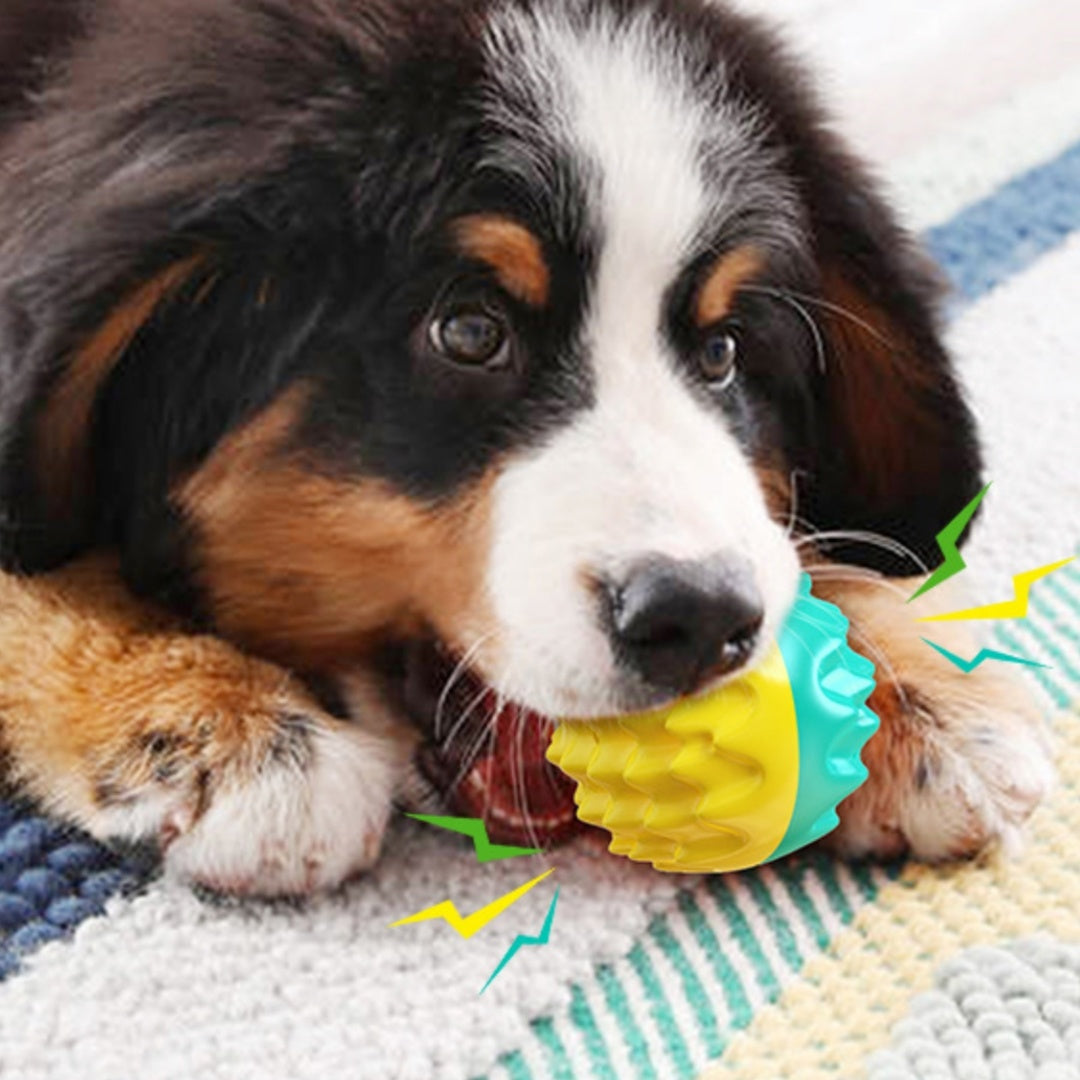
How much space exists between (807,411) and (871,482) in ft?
0.44

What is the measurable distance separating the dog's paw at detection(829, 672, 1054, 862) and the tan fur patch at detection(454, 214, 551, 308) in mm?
498

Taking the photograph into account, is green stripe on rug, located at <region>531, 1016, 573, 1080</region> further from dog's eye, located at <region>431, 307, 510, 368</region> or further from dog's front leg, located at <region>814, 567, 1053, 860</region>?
dog's eye, located at <region>431, 307, 510, 368</region>

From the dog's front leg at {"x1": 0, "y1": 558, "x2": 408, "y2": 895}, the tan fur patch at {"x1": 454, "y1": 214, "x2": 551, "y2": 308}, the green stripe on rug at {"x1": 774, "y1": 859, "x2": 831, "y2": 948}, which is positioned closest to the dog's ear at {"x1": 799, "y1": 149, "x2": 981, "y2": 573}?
the tan fur patch at {"x1": 454, "y1": 214, "x2": 551, "y2": 308}

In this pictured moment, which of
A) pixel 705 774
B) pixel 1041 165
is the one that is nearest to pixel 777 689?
pixel 705 774

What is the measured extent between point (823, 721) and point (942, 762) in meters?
0.21

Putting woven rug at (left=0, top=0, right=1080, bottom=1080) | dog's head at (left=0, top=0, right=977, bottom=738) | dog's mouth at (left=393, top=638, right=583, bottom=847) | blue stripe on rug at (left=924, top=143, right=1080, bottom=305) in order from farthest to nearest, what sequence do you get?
blue stripe on rug at (left=924, top=143, right=1080, bottom=305) < dog's mouth at (left=393, top=638, right=583, bottom=847) < dog's head at (left=0, top=0, right=977, bottom=738) < woven rug at (left=0, top=0, right=1080, bottom=1080)

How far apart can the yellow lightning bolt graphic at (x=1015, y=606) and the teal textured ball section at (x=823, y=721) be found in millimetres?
336

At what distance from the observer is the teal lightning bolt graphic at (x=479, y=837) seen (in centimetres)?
176

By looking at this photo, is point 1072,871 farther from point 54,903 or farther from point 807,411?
point 54,903

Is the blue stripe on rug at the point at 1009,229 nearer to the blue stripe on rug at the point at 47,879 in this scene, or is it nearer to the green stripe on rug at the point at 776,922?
the green stripe on rug at the point at 776,922

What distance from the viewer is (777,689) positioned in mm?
1580

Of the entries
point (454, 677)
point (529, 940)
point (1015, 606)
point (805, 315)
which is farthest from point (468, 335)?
point (1015, 606)

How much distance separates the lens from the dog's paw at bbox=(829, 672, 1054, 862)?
1728 millimetres

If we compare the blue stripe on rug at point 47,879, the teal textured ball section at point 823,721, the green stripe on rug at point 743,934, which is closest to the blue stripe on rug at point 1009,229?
the teal textured ball section at point 823,721
